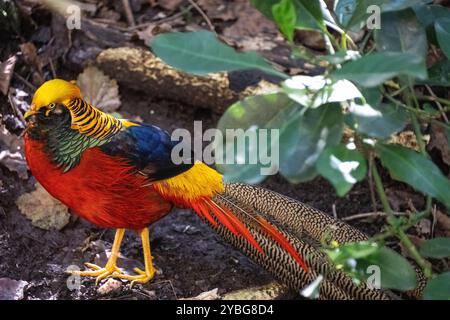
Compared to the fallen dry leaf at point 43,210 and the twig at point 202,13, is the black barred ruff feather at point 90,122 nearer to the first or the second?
the fallen dry leaf at point 43,210

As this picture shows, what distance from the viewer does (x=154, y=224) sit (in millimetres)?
4211

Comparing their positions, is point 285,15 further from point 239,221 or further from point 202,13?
point 202,13

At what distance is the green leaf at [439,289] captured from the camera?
2625 mm

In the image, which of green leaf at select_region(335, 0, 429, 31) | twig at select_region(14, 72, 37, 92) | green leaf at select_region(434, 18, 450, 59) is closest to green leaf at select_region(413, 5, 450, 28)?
green leaf at select_region(434, 18, 450, 59)

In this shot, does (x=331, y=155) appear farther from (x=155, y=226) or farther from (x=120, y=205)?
(x=155, y=226)

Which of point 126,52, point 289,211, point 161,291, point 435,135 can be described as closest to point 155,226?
point 161,291

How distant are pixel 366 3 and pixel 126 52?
2.42 m

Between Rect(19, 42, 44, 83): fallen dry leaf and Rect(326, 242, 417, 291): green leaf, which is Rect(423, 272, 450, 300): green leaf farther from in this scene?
Rect(19, 42, 44, 83): fallen dry leaf

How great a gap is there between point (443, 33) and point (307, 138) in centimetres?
93

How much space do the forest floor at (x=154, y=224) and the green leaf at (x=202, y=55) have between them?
1653mm

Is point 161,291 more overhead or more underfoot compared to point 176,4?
more underfoot

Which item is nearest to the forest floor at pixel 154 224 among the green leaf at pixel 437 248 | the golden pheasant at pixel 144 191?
the golden pheasant at pixel 144 191

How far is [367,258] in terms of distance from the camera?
2.49 m
